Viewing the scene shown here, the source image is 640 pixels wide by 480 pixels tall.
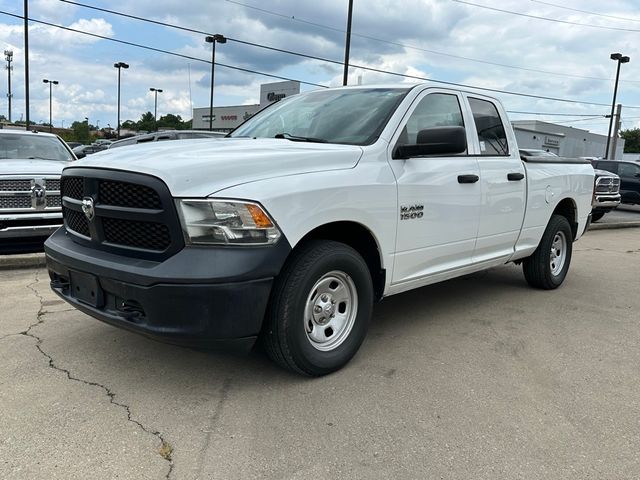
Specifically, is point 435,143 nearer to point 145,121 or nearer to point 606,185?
point 606,185

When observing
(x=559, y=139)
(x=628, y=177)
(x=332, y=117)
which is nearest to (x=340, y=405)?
(x=332, y=117)

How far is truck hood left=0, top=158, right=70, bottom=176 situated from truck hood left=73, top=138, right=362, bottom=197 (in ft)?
11.7

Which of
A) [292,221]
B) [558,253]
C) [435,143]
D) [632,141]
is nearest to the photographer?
[292,221]

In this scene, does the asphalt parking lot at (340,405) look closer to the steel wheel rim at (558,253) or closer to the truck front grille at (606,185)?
the steel wheel rim at (558,253)

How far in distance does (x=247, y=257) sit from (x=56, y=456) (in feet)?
4.28

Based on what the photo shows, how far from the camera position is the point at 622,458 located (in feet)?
9.04

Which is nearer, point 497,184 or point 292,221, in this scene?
point 292,221

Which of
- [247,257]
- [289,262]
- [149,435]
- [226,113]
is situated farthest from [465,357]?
[226,113]

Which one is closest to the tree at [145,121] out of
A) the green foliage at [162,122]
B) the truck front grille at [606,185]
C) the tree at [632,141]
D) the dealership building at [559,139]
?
the green foliage at [162,122]

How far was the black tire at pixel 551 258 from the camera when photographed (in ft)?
19.4

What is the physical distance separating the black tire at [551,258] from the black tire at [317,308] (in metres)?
2.97

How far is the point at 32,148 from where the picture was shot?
8.02 meters

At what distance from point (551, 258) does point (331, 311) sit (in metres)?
3.56

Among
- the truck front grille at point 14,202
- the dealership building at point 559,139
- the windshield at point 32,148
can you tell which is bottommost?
the truck front grille at point 14,202
